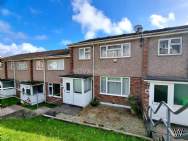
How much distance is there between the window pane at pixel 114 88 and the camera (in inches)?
496

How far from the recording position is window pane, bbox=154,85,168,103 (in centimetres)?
945

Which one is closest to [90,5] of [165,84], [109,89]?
[109,89]

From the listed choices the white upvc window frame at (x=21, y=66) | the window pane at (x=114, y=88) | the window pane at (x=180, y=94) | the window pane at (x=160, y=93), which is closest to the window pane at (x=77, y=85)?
the window pane at (x=114, y=88)

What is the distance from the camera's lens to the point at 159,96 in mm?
9672

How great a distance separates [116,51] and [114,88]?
3.58m

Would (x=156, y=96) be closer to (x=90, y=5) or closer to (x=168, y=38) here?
(x=168, y=38)

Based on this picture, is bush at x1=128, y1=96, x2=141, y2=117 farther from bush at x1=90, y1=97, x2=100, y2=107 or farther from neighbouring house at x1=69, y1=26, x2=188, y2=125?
bush at x1=90, y1=97, x2=100, y2=107

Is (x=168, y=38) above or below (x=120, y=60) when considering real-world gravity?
above

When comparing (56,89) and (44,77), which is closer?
(56,89)

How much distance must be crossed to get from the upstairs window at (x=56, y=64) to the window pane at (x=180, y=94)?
12.0 meters

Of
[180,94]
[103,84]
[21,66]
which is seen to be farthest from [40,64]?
[180,94]

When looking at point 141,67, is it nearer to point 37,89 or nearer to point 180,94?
point 180,94

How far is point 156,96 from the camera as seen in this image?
9.80 m

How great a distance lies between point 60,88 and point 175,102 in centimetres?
1202
